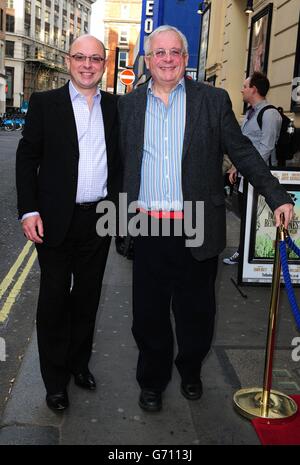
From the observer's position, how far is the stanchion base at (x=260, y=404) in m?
3.02

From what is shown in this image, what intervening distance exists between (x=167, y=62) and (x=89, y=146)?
0.62 m

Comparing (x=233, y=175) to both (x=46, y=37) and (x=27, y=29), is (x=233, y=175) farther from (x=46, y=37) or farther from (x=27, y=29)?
(x=46, y=37)

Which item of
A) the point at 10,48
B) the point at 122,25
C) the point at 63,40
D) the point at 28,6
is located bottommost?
the point at 10,48

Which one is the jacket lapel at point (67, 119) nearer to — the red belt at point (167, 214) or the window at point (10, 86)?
the red belt at point (167, 214)

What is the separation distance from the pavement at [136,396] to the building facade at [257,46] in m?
4.48

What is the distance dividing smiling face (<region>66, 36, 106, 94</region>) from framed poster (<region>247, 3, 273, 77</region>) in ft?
24.0

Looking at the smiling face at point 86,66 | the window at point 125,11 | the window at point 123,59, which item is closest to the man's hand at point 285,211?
the smiling face at point 86,66

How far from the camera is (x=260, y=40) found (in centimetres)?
995

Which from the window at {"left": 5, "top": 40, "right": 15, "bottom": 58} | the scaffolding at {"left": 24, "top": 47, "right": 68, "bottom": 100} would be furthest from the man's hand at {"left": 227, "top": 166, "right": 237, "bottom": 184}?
the window at {"left": 5, "top": 40, "right": 15, "bottom": 58}

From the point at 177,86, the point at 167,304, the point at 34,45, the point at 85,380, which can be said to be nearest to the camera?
the point at 177,86

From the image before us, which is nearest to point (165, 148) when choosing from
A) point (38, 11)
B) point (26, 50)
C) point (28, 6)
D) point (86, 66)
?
point (86, 66)

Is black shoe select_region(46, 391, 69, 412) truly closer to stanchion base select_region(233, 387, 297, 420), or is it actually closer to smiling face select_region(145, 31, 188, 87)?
stanchion base select_region(233, 387, 297, 420)

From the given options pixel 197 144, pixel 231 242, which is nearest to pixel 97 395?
pixel 197 144
